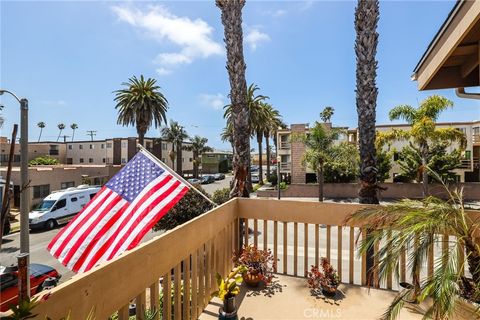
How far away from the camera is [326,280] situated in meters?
4.12

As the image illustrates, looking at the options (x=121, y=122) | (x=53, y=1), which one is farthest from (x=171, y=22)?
(x=121, y=122)

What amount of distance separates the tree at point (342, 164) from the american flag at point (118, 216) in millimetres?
20244

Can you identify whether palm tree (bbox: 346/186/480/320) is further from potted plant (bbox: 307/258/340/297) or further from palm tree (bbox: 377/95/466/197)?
palm tree (bbox: 377/95/466/197)

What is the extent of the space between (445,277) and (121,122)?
28.6 metres

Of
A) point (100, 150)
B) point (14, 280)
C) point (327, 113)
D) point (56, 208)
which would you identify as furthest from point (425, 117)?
point (100, 150)

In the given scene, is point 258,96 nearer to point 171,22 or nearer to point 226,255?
point 171,22

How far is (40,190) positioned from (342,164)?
25.9m

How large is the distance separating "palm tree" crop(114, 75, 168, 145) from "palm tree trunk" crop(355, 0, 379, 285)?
2415 cm

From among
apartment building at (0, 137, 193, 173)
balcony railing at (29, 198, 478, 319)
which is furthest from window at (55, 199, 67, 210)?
apartment building at (0, 137, 193, 173)

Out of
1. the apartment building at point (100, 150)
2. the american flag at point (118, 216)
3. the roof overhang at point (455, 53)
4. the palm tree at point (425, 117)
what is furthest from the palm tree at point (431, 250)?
the apartment building at point (100, 150)

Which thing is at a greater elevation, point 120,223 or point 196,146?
point 196,146

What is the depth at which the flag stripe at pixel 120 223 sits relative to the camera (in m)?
3.17

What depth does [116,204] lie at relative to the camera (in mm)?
3525

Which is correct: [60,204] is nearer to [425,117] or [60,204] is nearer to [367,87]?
[367,87]
